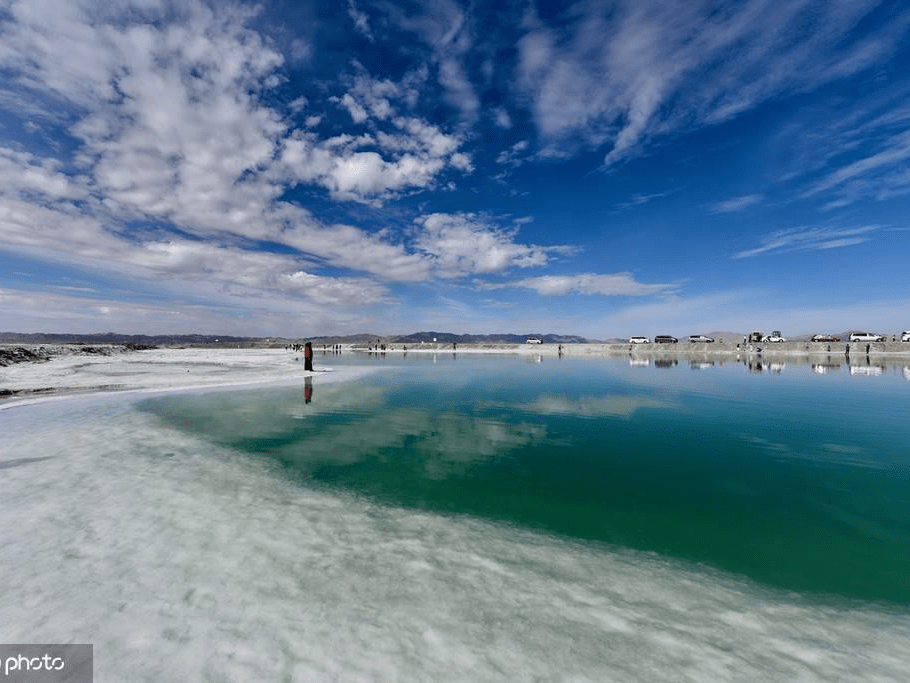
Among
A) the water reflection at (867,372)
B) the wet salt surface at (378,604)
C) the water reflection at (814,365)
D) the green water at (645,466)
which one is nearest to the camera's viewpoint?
the wet salt surface at (378,604)

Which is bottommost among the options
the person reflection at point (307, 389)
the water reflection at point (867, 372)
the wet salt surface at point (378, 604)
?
the wet salt surface at point (378, 604)

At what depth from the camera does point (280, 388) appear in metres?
29.4

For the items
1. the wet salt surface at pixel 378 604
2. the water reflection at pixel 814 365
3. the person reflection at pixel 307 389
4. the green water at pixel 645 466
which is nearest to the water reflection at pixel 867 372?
the water reflection at pixel 814 365

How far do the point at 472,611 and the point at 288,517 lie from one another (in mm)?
4644

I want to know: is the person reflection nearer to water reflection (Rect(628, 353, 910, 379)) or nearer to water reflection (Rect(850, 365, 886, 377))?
water reflection (Rect(628, 353, 910, 379))

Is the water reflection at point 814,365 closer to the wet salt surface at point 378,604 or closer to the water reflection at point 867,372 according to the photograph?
the water reflection at point 867,372

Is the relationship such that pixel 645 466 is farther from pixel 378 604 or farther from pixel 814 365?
pixel 814 365

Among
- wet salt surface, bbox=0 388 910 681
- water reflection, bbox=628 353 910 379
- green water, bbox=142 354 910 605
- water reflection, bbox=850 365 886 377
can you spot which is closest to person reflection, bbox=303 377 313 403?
green water, bbox=142 354 910 605

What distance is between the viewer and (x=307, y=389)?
29406mm

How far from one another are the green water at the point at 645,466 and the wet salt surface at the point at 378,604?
0.98 m

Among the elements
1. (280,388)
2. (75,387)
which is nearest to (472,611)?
(280,388)

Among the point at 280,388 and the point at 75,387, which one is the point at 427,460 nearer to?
the point at 280,388

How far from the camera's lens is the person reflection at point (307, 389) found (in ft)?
81.4

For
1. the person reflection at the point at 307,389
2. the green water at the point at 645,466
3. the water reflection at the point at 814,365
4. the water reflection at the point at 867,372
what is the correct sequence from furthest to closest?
the water reflection at the point at 814,365 → the water reflection at the point at 867,372 → the person reflection at the point at 307,389 → the green water at the point at 645,466
